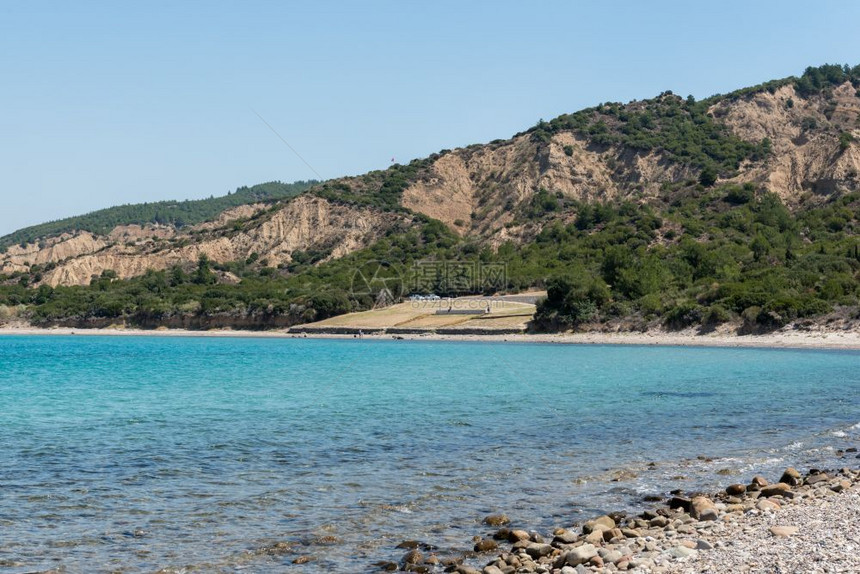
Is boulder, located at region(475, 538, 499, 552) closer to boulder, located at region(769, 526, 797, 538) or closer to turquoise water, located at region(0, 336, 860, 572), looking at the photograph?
turquoise water, located at region(0, 336, 860, 572)

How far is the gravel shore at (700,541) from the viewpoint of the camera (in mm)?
9070

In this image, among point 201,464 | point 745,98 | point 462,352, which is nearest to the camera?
point 201,464

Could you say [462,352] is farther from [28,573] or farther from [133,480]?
[28,573]

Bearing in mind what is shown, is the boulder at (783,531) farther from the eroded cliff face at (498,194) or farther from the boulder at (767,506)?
the eroded cliff face at (498,194)

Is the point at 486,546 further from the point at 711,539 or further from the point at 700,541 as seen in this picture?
the point at 711,539

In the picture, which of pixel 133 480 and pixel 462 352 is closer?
pixel 133 480

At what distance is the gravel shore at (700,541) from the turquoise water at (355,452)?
0.83 meters

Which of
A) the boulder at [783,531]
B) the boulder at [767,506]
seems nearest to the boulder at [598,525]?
the boulder at [783,531]

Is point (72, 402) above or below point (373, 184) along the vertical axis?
below

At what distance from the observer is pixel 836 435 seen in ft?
65.1

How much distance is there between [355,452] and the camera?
18141mm

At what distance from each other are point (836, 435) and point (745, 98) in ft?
377

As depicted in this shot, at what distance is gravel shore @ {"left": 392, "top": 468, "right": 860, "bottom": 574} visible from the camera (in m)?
9.07

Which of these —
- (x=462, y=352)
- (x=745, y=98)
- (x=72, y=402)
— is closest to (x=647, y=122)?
(x=745, y=98)
